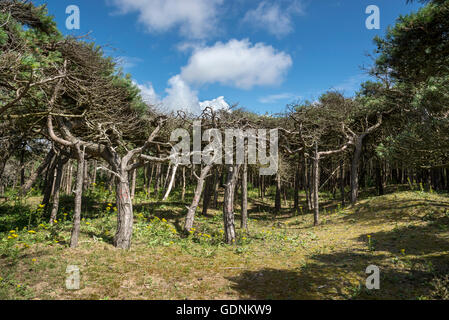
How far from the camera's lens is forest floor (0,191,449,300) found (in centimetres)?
538

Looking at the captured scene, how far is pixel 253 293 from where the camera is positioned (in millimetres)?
5504

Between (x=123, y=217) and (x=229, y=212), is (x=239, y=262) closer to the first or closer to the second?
(x=229, y=212)

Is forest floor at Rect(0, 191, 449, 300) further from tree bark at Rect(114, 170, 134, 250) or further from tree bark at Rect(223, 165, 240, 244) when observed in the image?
tree bark at Rect(223, 165, 240, 244)

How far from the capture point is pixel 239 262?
312 inches

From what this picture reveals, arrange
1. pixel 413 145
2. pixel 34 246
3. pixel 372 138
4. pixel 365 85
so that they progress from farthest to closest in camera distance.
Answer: pixel 372 138
pixel 365 85
pixel 413 145
pixel 34 246

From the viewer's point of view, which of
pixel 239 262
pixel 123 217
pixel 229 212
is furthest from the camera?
pixel 229 212

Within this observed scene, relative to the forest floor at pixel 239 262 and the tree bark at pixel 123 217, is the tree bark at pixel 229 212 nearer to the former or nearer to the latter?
the forest floor at pixel 239 262

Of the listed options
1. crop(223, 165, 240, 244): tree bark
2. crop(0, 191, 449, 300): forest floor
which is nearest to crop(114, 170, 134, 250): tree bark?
crop(0, 191, 449, 300): forest floor

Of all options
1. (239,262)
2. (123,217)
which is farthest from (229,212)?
(123,217)

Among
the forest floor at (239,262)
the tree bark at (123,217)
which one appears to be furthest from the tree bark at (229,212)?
the tree bark at (123,217)

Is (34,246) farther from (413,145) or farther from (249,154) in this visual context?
(413,145)
